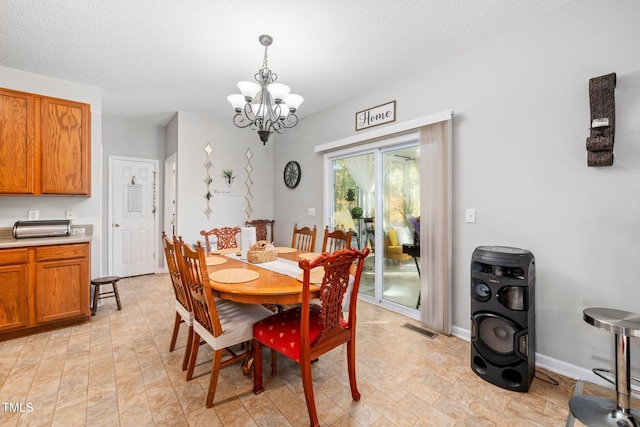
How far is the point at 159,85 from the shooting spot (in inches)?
136

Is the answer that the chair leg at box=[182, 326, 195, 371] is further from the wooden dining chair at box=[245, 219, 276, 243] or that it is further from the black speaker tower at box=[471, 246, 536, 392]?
the wooden dining chair at box=[245, 219, 276, 243]

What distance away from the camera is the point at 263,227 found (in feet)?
16.8

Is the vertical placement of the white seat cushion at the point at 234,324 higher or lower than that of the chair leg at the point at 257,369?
higher

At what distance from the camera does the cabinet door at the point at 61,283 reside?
2.74 meters

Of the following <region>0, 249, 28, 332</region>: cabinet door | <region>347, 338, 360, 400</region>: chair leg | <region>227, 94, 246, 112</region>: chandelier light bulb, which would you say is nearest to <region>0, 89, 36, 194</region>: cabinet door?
<region>0, 249, 28, 332</region>: cabinet door

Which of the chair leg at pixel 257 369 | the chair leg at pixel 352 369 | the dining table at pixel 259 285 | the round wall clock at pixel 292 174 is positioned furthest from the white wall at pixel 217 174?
the chair leg at pixel 352 369

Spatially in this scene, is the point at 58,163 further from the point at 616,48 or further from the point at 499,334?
the point at 616,48

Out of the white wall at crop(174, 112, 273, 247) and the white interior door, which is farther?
the white interior door

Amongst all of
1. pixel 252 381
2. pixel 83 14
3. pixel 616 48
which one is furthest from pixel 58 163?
pixel 616 48

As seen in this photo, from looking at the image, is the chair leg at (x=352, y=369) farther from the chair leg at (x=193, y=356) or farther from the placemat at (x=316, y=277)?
the chair leg at (x=193, y=356)

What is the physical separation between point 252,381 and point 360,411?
78 centimetres

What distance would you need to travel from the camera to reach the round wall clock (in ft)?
15.6

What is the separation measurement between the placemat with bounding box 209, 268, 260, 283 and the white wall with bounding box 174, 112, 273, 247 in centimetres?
266

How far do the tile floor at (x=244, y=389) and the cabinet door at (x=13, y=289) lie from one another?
0.61 ft
